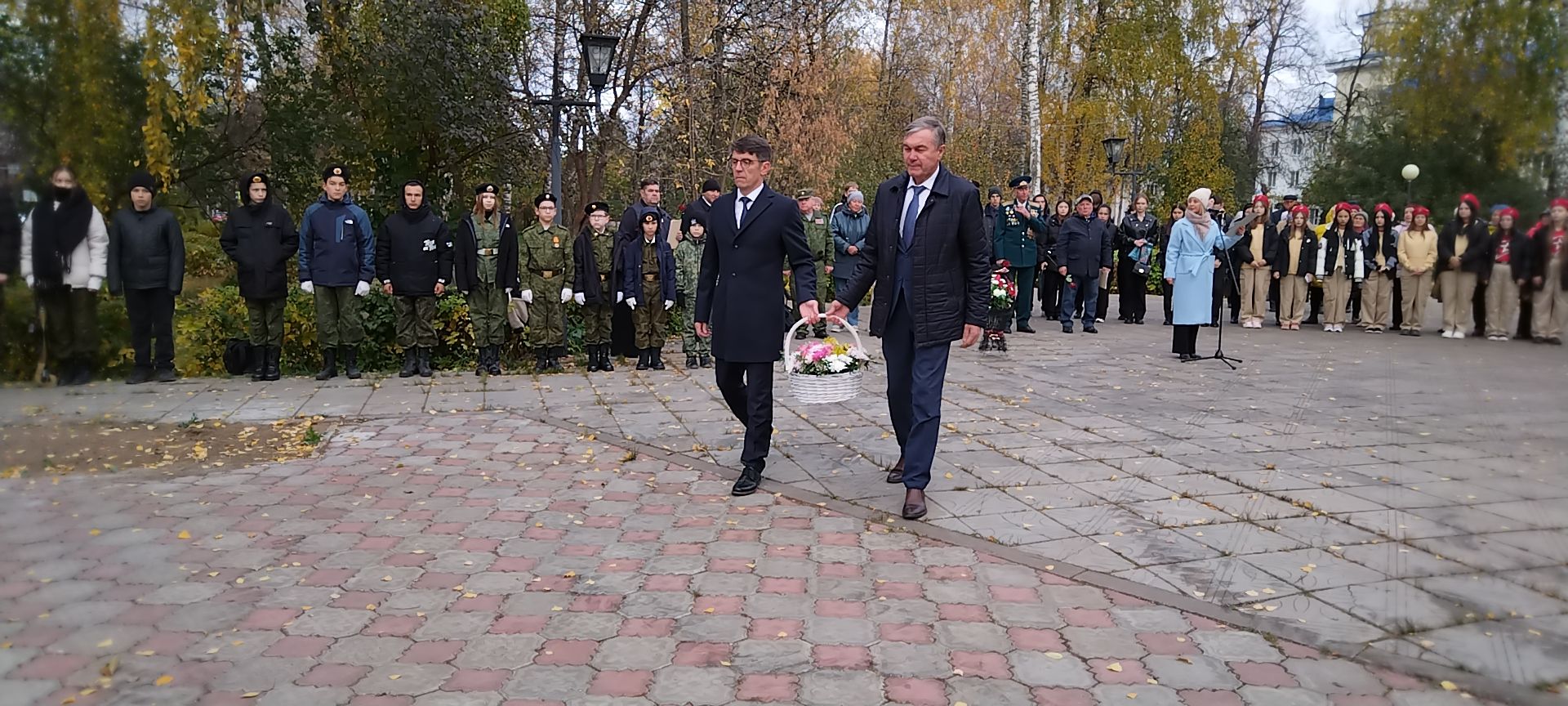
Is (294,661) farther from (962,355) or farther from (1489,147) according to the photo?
(962,355)

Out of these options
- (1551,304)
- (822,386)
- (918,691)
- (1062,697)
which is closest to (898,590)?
(918,691)

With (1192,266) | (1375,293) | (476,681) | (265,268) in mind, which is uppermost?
(1192,266)

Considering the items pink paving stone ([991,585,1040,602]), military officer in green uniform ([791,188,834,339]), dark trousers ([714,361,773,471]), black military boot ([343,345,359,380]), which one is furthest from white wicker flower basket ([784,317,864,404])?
military officer in green uniform ([791,188,834,339])

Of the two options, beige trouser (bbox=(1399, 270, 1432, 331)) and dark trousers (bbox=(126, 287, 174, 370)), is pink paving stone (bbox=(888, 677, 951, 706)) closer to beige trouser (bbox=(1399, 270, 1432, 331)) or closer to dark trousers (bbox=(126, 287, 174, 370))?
dark trousers (bbox=(126, 287, 174, 370))

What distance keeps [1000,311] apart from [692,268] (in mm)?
3461

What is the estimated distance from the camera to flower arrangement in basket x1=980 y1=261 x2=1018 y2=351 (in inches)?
438

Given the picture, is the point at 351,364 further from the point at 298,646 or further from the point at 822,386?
the point at 298,646

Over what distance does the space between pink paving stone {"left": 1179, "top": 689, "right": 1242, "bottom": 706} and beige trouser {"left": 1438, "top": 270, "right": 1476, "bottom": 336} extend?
137 inches

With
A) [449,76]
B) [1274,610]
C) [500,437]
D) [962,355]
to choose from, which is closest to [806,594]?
[1274,610]

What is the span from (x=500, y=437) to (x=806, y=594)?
3572mm

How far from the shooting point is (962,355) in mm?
11359

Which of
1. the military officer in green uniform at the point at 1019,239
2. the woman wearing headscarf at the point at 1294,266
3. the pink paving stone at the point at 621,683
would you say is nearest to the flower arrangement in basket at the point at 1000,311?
the military officer in green uniform at the point at 1019,239

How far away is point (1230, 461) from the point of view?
6242mm

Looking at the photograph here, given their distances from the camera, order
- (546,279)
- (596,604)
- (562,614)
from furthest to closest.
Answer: (546,279) → (596,604) → (562,614)
